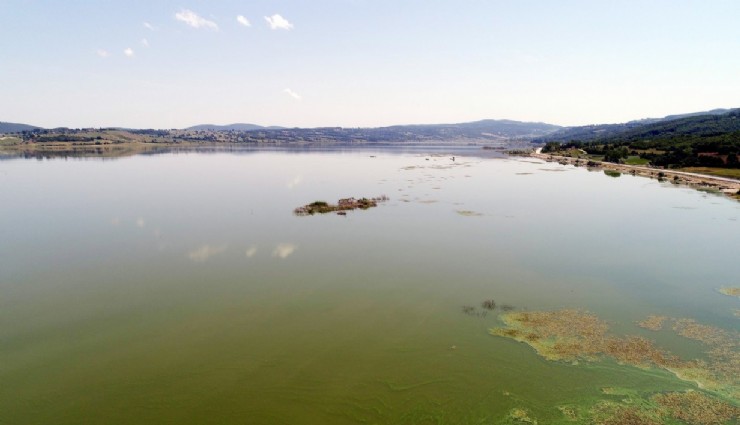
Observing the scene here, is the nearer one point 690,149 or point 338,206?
point 338,206

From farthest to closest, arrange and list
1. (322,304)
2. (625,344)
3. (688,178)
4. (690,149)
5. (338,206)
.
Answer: (690,149) → (688,178) → (338,206) → (322,304) → (625,344)

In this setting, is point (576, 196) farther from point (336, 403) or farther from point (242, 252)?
point (336, 403)

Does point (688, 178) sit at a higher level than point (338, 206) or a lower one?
higher

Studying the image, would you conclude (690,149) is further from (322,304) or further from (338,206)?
(322,304)

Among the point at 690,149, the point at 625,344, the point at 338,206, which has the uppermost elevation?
the point at 690,149

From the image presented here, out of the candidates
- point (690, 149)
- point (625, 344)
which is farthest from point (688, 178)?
point (625, 344)

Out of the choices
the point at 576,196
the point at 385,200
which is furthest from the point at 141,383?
the point at 576,196

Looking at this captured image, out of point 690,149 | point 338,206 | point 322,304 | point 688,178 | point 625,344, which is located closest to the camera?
point 625,344
